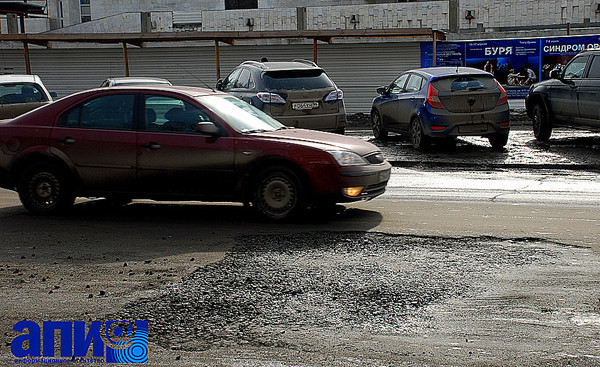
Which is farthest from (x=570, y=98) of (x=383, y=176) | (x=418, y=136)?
(x=383, y=176)

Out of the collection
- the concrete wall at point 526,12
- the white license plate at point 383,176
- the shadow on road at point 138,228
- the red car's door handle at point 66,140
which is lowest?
the shadow on road at point 138,228

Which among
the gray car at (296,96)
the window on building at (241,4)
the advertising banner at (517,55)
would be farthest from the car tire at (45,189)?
the window on building at (241,4)

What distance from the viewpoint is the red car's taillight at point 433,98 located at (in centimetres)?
1458

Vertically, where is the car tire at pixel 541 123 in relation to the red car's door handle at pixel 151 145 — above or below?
below

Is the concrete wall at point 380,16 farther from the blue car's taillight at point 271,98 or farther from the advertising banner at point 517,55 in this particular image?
the blue car's taillight at point 271,98

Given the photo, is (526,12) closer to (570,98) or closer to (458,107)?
(570,98)

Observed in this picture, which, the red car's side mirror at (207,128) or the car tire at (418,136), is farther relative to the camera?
the car tire at (418,136)

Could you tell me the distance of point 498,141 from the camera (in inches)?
603

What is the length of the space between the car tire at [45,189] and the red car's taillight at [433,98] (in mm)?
7932

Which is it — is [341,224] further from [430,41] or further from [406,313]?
[430,41]

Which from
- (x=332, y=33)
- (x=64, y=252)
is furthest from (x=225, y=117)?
(x=332, y=33)

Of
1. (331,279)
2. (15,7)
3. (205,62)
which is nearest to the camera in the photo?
(331,279)

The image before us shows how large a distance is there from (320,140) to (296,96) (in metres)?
6.27

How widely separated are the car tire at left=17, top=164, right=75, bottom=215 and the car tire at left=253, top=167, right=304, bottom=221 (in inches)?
87.8
